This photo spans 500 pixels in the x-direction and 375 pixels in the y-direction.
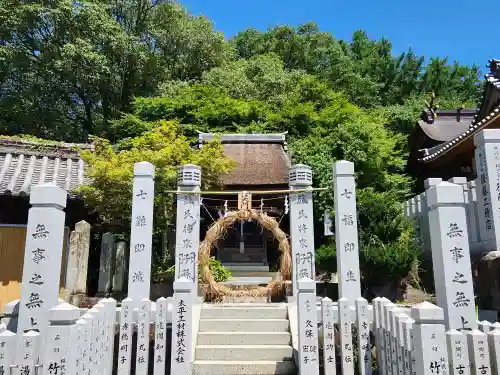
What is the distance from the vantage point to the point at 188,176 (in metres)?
8.38

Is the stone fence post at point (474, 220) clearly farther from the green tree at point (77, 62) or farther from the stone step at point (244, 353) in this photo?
the green tree at point (77, 62)

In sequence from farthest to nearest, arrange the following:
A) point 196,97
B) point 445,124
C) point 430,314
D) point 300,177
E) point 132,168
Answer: point 196,97 < point 445,124 < point 132,168 < point 300,177 < point 430,314

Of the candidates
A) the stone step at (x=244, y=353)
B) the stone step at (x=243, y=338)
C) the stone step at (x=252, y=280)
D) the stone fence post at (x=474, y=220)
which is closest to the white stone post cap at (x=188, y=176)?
the stone step at (x=243, y=338)

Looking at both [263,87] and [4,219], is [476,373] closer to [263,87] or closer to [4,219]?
[4,219]

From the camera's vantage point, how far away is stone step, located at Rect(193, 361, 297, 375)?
20.5 ft

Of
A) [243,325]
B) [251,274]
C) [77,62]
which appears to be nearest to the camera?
[243,325]

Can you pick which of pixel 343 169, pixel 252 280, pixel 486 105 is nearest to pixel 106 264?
pixel 252 280

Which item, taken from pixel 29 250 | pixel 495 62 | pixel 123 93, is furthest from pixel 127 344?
pixel 123 93

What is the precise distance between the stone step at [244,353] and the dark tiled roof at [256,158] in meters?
7.96

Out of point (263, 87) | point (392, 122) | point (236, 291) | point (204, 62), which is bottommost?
point (236, 291)

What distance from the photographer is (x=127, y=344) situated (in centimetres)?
591

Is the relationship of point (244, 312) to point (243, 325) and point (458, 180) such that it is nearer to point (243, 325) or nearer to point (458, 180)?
point (243, 325)

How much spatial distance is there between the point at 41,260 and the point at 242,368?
10.9 ft

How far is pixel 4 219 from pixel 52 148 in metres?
Result: 3.04
